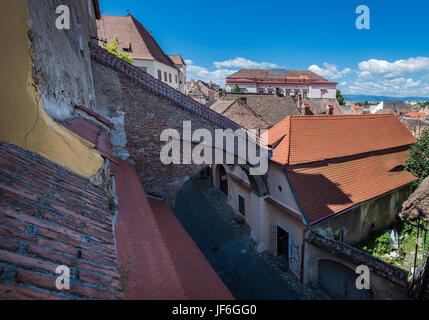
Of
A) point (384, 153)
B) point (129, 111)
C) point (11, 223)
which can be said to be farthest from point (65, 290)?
point (384, 153)

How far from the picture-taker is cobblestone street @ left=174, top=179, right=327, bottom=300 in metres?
9.98

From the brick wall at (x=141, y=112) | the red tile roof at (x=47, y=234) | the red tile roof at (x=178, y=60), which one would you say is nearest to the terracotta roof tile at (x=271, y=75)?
the red tile roof at (x=178, y=60)

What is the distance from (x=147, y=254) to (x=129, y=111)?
6106 mm

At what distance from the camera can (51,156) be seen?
2898 millimetres

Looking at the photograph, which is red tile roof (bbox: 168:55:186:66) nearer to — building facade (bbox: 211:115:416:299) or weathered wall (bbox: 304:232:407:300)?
building facade (bbox: 211:115:416:299)

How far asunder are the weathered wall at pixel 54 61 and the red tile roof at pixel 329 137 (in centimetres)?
829

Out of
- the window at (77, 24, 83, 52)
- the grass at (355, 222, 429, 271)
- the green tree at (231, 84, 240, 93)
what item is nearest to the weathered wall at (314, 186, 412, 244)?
the grass at (355, 222, 429, 271)

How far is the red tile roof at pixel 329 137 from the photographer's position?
1120cm

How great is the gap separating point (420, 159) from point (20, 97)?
61.7 feet

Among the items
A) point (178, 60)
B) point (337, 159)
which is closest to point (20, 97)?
point (337, 159)

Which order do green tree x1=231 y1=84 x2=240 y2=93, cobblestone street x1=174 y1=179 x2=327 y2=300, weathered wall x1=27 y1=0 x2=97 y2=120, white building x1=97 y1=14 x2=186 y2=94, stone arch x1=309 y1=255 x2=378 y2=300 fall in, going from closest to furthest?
weathered wall x1=27 y1=0 x2=97 y2=120 → stone arch x1=309 y1=255 x2=378 y2=300 → cobblestone street x1=174 y1=179 x2=327 y2=300 → white building x1=97 y1=14 x2=186 y2=94 → green tree x1=231 y1=84 x2=240 y2=93

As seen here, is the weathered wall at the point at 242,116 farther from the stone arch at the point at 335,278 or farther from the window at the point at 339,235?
the stone arch at the point at 335,278

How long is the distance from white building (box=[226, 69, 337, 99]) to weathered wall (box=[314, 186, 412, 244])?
41120 millimetres

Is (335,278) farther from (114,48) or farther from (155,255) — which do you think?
(114,48)
